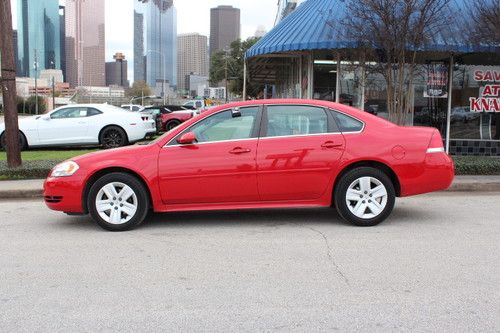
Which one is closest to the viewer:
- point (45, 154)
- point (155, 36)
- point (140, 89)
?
point (45, 154)

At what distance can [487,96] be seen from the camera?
13141 mm

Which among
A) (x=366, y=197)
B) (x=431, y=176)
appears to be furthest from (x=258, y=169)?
(x=431, y=176)

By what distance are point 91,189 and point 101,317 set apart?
2.79m

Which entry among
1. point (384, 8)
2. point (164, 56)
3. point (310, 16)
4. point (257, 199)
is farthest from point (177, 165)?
point (164, 56)

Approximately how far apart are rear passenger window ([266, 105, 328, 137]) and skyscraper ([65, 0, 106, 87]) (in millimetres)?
91109

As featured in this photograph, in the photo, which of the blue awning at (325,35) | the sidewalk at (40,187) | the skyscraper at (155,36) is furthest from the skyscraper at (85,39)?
the sidewalk at (40,187)

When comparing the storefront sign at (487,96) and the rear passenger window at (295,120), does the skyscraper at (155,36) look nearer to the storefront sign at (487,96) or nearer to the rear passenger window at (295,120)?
the storefront sign at (487,96)

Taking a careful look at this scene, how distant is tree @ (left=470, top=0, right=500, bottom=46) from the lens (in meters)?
10.1

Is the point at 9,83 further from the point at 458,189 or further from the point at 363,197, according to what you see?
the point at 458,189

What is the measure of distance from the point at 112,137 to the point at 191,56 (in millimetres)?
127805

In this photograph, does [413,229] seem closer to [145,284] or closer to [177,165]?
[177,165]

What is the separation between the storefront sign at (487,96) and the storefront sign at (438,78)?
0.69 m

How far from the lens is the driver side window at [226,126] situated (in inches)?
259

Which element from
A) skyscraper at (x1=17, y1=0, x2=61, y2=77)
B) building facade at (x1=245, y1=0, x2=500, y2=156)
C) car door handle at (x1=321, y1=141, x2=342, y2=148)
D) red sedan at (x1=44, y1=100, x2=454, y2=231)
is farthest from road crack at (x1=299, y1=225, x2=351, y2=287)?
skyscraper at (x1=17, y1=0, x2=61, y2=77)
